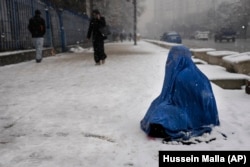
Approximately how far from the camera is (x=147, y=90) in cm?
630

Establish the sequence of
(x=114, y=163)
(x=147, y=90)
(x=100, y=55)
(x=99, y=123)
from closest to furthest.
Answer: (x=114, y=163) → (x=99, y=123) → (x=147, y=90) → (x=100, y=55)

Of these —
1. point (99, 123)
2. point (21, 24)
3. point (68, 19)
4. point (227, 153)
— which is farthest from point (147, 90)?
point (68, 19)

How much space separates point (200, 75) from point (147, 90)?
8.82 feet

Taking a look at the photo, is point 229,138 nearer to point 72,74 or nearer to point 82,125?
point 82,125

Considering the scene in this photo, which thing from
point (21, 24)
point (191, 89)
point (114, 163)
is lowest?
point (114, 163)

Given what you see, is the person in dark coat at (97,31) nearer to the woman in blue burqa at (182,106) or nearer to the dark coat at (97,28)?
the dark coat at (97,28)

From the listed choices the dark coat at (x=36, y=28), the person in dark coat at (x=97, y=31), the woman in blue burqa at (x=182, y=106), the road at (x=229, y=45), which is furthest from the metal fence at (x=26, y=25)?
the road at (x=229, y=45)

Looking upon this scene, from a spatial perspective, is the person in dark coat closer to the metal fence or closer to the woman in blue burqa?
the metal fence

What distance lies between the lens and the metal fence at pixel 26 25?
11.3 meters

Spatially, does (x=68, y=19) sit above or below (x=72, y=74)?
above

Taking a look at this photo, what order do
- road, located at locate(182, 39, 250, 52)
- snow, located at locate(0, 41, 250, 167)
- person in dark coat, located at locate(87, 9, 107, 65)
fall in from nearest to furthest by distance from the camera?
snow, located at locate(0, 41, 250, 167)
person in dark coat, located at locate(87, 9, 107, 65)
road, located at locate(182, 39, 250, 52)

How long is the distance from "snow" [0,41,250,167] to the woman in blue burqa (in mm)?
132

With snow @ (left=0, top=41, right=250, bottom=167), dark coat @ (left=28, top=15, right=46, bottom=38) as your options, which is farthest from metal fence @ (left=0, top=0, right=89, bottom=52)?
snow @ (left=0, top=41, right=250, bottom=167)

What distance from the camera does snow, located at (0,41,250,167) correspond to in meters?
3.06
